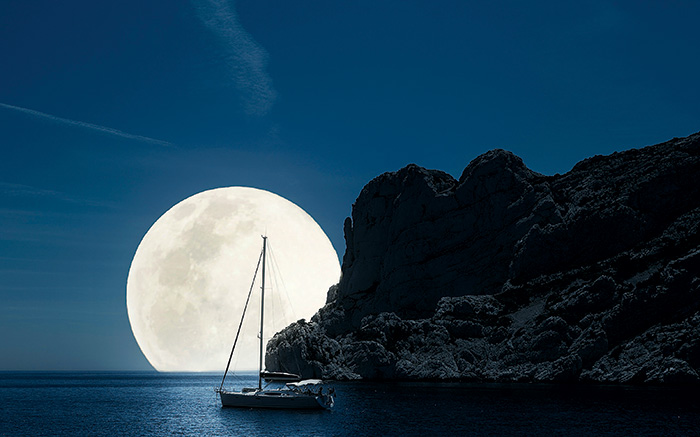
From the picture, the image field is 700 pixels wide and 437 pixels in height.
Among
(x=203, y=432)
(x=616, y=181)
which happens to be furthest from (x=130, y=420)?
(x=616, y=181)

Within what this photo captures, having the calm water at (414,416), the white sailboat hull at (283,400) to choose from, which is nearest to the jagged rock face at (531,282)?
the calm water at (414,416)

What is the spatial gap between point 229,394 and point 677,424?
55.7 metres

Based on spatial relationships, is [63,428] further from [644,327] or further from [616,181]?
[616,181]

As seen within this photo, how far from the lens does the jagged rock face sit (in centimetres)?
12475

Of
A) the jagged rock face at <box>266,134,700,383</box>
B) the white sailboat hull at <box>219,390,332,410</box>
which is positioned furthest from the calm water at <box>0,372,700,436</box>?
the jagged rock face at <box>266,134,700,383</box>

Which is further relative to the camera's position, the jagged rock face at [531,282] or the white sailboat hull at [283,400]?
the jagged rock face at [531,282]

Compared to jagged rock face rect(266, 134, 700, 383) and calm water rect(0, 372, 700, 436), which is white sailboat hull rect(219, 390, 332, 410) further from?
jagged rock face rect(266, 134, 700, 383)

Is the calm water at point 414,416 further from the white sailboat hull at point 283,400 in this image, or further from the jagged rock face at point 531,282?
the jagged rock face at point 531,282

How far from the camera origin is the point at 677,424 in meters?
60.5

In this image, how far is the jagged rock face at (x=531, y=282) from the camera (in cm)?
12475

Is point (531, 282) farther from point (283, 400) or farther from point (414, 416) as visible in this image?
point (283, 400)

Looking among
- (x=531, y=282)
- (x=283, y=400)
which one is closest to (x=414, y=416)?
(x=283, y=400)

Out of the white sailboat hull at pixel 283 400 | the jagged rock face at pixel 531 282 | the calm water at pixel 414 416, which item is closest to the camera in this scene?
the calm water at pixel 414 416

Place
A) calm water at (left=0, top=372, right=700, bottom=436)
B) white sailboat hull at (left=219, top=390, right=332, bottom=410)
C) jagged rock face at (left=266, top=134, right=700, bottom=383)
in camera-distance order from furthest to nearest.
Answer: jagged rock face at (left=266, top=134, right=700, bottom=383) → white sailboat hull at (left=219, top=390, right=332, bottom=410) → calm water at (left=0, top=372, right=700, bottom=436)
